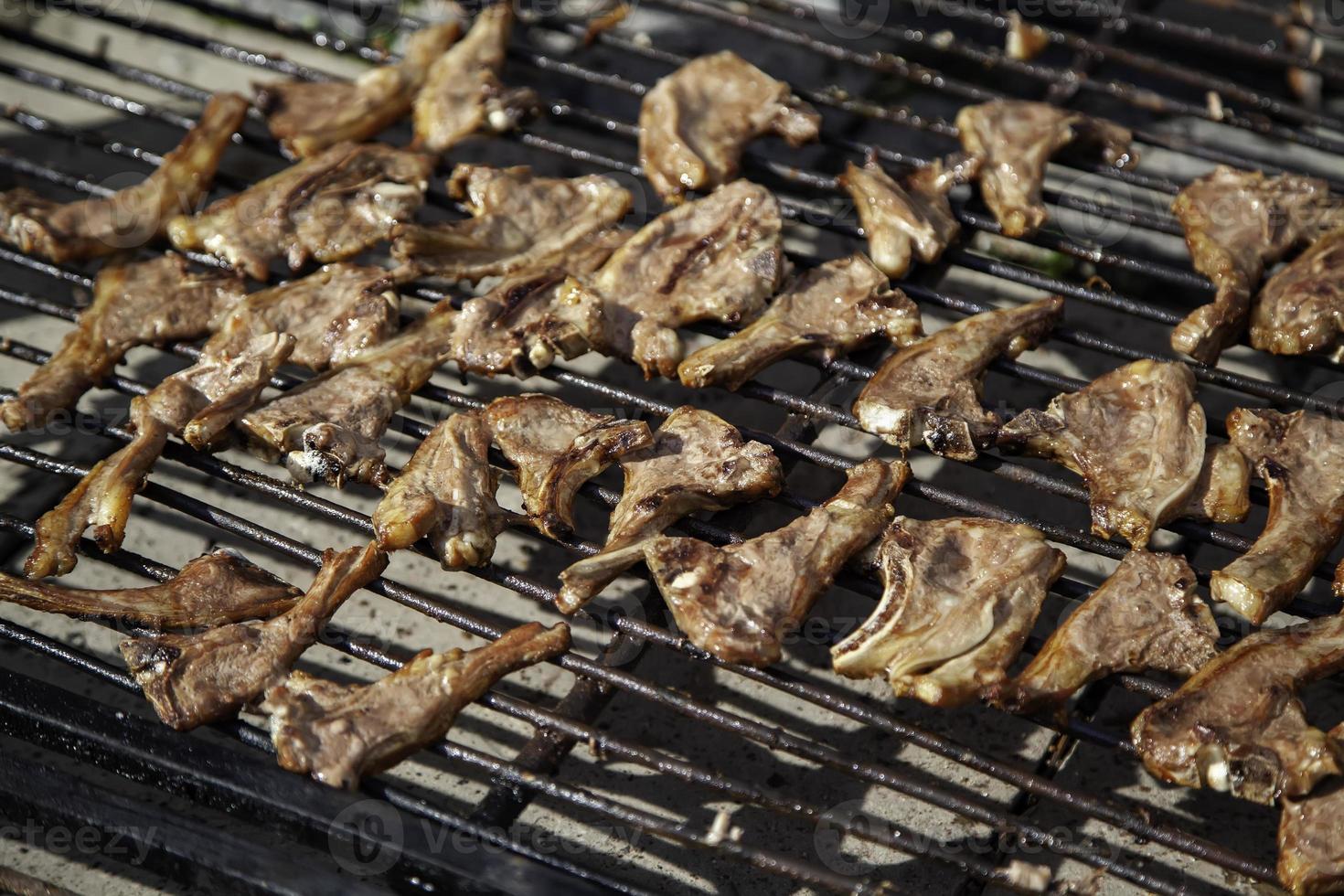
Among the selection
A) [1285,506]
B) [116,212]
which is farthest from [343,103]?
[1285,506]

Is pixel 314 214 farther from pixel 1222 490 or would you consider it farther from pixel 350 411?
pixel 1222 490

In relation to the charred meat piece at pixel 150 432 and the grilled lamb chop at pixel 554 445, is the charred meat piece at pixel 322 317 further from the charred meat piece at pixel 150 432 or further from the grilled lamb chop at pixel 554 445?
the grilled lamb chop at pixel 554 445

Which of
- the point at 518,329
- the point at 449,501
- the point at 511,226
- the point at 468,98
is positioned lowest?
the point at 449,501

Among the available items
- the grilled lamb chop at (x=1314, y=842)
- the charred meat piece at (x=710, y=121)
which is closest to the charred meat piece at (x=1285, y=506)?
the grilled lamb chop at (x=1314, y=842)

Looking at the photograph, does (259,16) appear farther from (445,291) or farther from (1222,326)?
(1222,326)

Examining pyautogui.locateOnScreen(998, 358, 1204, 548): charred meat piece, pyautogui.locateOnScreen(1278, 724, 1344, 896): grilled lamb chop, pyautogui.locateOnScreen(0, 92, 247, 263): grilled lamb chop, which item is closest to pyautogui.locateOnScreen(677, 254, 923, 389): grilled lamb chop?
pyautogui.locateOnScreen(998, 358, 1204, 548): charred meat piece

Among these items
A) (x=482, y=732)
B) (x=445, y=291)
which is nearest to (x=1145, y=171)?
(x=445, y=291)
